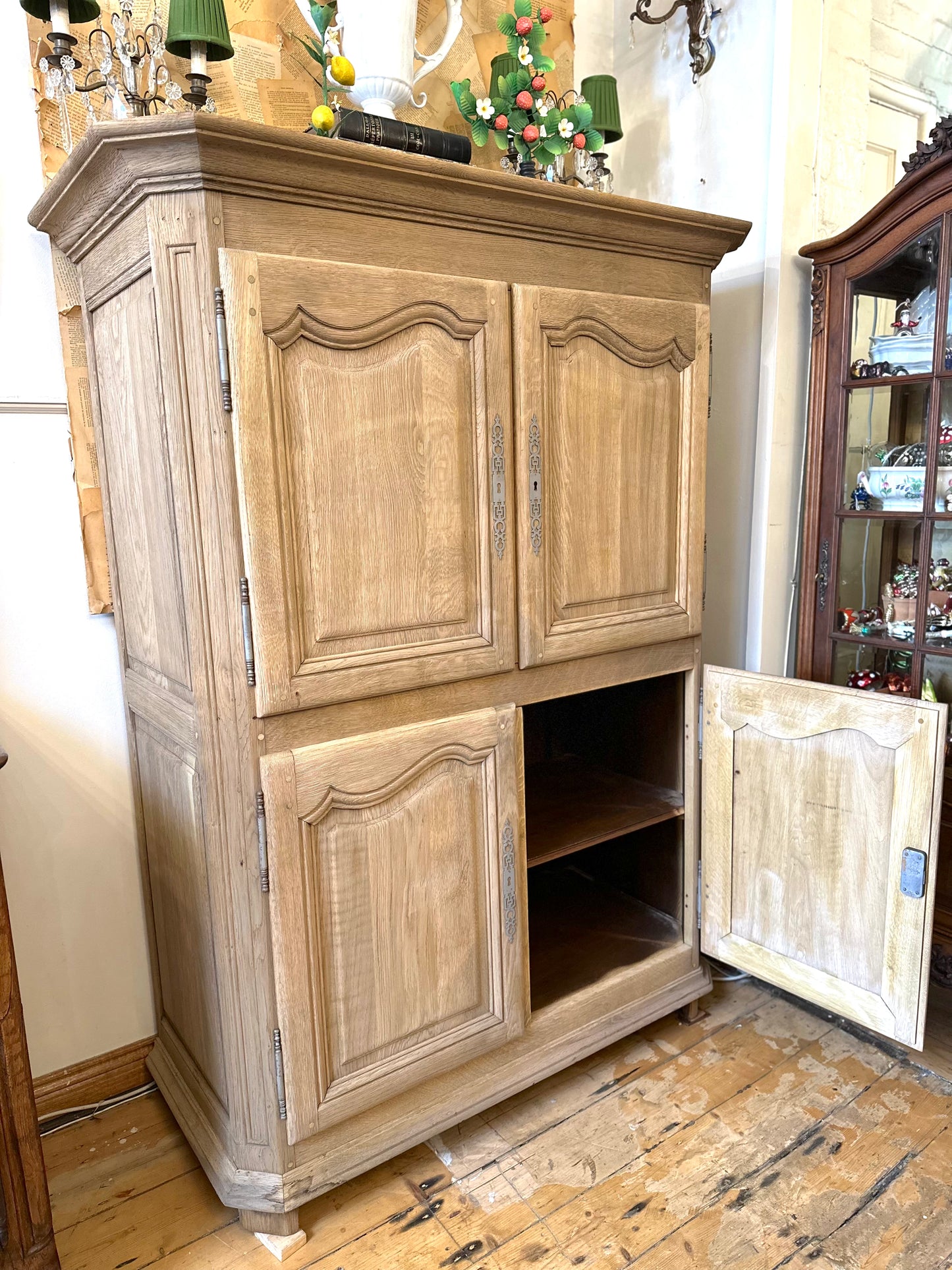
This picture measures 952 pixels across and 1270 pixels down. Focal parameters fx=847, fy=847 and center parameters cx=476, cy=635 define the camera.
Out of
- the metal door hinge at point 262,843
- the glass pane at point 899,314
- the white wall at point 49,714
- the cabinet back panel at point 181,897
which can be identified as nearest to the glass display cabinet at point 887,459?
the glass pane at point 899,314

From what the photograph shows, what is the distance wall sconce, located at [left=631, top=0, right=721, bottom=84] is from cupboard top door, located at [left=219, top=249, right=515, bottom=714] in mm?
1154

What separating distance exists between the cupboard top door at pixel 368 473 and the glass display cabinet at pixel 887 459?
902 mm

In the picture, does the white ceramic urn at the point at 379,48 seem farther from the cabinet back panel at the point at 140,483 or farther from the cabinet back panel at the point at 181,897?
the cabinet back panel at the point at 181,897

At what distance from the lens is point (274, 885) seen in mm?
1280

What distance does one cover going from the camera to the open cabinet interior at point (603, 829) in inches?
71.2

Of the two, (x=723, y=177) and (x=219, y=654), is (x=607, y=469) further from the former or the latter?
(x=723, y=177)

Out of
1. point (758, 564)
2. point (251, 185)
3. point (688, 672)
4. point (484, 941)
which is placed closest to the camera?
point (251, 185)

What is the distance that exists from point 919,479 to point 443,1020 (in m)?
1.44

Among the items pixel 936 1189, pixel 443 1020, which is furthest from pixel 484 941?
pixel 936 1189

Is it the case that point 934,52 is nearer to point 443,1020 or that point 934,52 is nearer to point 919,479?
point 919,479

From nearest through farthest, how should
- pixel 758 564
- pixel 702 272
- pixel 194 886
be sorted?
pixel 194 886, pixel 702 272, pixel 758 564

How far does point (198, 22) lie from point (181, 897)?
1.46 meters

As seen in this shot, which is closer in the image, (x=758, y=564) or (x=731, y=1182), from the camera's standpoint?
(x=731, y=1182)

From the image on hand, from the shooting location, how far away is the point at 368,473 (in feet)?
4.25
